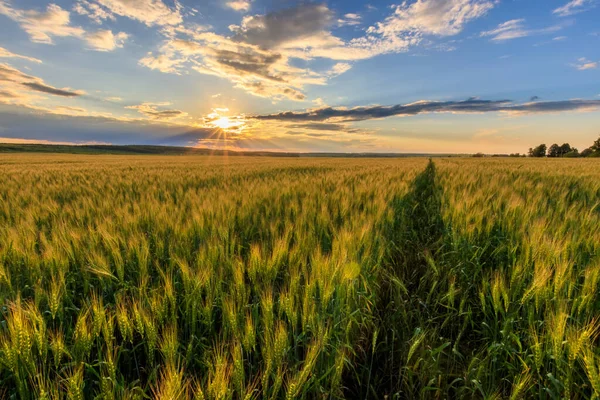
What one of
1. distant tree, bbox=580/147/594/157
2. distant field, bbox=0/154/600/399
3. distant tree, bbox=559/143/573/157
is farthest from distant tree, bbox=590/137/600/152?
distant field, bbox=0/154/600/399

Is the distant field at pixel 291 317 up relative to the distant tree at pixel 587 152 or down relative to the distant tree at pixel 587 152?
down

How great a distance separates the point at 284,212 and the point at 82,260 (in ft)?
7.42

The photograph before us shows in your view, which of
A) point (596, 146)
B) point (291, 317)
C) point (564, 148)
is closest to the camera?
point (291, 317)

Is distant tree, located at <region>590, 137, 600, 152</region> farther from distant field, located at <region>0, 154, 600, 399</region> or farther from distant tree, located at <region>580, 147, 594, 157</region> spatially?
distant field, located at <region>0, 154, 600, 399</region>

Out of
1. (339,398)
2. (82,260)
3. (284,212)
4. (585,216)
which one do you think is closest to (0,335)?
(82,260)

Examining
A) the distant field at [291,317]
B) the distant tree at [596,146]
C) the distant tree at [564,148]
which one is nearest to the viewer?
the distant field at [291,317]

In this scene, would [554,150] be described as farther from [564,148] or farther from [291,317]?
[291,317]

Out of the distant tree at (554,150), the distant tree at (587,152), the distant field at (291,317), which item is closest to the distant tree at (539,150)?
the distant tree at (554,150)

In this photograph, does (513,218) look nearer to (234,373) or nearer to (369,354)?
(369,354)

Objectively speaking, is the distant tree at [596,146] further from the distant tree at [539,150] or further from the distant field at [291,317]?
the distant field at [291,317]

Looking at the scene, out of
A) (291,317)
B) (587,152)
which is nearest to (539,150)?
(587,152)

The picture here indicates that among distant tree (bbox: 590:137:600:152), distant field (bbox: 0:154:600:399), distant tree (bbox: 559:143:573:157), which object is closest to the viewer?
distant field (bbox: 0:154:600:399)

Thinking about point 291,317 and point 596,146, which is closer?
point 291,317

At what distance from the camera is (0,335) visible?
128cm
